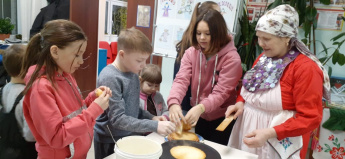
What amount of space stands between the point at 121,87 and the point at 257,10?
7.68ft

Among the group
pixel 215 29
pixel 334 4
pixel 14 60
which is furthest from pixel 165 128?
pixel 334 4

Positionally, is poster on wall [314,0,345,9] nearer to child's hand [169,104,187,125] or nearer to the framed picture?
the framed picture

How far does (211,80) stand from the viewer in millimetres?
1556

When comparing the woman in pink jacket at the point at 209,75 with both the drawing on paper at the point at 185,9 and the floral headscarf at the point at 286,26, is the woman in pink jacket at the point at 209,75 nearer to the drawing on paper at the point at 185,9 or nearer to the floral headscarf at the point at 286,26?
the floral headscarf at the point at 286,26

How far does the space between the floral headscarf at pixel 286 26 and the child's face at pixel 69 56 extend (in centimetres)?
83

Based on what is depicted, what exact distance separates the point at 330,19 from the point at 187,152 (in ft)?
8.17

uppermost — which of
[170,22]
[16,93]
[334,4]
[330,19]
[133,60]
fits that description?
[334,4]

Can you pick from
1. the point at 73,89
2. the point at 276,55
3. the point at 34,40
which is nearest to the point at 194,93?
the point at 276,55

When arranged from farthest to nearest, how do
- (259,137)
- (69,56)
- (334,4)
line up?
(334,4)
(259,137)
(69,56)

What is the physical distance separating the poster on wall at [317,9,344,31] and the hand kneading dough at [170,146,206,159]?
7.95ft

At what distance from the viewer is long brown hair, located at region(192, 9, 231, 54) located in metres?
1.43

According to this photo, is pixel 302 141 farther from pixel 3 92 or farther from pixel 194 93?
pixel 3 92

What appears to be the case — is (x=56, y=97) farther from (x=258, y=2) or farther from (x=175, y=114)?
(x=258, y=2)

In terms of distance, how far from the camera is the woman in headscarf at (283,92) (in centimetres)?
114
